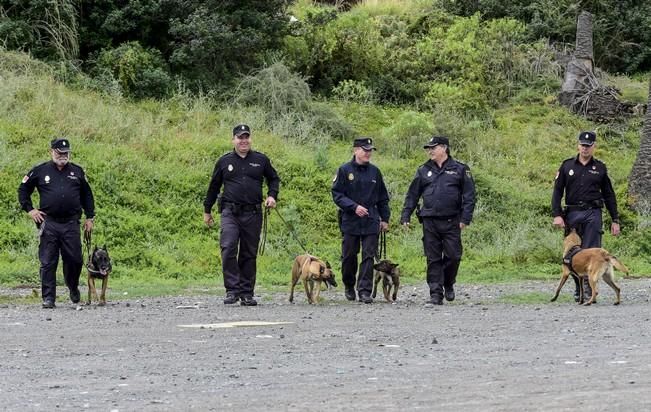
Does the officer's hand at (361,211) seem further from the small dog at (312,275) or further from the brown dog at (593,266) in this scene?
the brown dog at (593,266)

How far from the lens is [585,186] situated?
52.9ft

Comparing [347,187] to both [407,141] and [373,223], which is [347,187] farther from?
[407,141]

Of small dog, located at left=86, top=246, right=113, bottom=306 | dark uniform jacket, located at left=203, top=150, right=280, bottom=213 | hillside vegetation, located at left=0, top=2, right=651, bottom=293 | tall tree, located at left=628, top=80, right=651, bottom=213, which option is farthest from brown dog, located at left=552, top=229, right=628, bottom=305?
tall tree, located at left=628, top=80, right=651, bottom=213

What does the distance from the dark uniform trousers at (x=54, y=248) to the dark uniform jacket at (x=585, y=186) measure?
645 centimetres

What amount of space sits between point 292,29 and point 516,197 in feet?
29.9

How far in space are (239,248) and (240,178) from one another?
3.12 ft

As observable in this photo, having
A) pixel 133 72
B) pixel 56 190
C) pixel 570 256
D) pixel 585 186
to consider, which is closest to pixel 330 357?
pixel 570 256

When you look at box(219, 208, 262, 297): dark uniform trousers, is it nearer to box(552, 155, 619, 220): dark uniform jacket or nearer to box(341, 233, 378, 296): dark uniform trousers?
box(341, 233, 378, 296): dark uniform trousers

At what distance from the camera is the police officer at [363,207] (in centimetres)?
1634

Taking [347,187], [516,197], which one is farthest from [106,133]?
[347,187]

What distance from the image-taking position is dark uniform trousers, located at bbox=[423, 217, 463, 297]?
15.9m

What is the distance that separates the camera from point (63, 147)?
15.9 metres

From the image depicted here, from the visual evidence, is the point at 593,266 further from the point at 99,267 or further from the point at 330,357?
the point at 99,267

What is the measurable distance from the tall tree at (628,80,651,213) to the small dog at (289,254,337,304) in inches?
432
